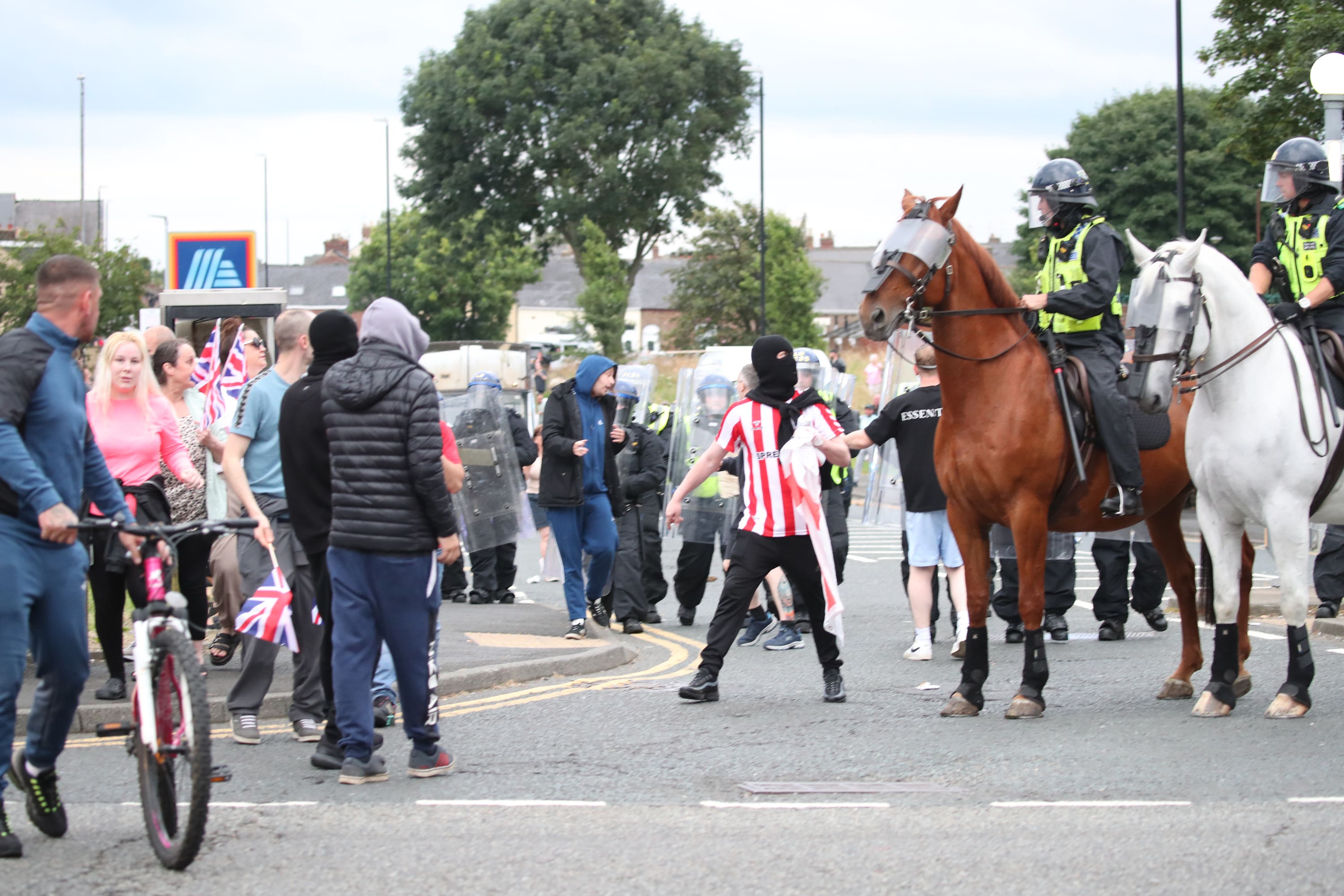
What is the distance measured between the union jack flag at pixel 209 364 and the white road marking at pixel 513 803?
5085mm

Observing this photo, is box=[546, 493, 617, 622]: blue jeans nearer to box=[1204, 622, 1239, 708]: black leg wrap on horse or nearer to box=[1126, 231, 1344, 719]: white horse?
box=[1126, 231, 1344, 719]: white horse

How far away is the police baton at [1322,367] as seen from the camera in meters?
8.00

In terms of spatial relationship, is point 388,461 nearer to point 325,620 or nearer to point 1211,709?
point 325,620

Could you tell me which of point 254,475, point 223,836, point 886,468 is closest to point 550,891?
point 223,836

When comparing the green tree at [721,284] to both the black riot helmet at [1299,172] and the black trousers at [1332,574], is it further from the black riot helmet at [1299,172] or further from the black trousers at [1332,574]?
the black riot helmet at [1299,172]

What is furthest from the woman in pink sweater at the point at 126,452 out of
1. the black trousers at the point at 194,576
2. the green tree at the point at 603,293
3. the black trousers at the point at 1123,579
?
the green tree at the point at 603,293

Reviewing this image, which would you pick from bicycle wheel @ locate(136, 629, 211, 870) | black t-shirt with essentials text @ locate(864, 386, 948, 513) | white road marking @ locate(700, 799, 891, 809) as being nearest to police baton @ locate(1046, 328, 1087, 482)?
black t-shirt with essentials text @ locate(864, 386, 948, 513)

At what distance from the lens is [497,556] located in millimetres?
14391

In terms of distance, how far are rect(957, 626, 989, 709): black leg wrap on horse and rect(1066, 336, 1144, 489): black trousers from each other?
1178 millimetres

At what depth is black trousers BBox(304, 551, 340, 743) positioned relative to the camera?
717 cm

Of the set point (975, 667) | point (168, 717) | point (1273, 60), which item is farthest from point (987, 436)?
point (1273, 60)

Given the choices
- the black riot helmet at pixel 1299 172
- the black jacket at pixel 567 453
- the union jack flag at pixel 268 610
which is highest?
the black riot helmet at pixel 1299 172

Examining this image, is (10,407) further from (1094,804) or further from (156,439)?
(1094,804)

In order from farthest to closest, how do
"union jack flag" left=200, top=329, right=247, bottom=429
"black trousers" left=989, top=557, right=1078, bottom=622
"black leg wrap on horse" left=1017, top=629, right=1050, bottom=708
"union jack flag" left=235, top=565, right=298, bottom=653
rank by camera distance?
"black trousers" left=989, top=557, right=1078, bottom=622
"union jack flag" left=200, top=329, right=247, bottom=429
"black leg wrap on horse" left=1017, top=629, right=1050, bottom=708
"union jack flag" left=235, top=565, right=298, bottom=653
